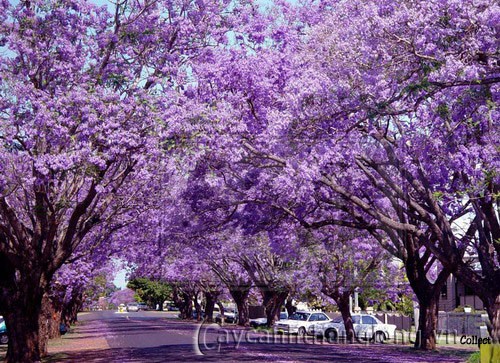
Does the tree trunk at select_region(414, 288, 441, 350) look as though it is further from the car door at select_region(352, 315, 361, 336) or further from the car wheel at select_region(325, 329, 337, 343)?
the car wheel at select_region(325, 329, 337, 343)

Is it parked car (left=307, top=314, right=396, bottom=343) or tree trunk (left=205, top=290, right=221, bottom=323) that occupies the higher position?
tree trunk (left=205, top=290, right=221, bottom=323)

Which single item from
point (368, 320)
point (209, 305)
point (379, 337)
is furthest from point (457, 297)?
point (379, 337)

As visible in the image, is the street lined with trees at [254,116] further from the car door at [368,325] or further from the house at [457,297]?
the house at [457,297]

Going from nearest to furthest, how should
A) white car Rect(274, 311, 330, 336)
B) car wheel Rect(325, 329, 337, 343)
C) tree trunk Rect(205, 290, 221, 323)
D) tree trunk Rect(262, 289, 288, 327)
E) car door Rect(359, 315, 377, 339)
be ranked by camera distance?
car door Rect(359, 315, 377, 339), car wheel Rect(325, 329, 337, 343), white car Rect(274, 311, 330, 336), tree trunk Rect(262, 289, 288, 327), tree trunk Rect(205, 290, 221, 323)

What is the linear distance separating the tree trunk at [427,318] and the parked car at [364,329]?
36.2 ft

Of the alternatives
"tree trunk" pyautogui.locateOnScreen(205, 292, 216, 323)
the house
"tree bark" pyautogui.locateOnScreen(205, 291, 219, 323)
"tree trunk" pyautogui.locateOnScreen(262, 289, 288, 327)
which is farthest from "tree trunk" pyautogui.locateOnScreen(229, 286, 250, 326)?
the house

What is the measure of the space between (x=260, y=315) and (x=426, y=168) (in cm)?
5167

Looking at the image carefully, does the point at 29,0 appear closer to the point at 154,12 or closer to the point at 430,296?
the point at 154,12

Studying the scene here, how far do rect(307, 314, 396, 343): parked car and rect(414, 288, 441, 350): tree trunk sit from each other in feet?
36.2

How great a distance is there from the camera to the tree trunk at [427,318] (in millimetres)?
28500

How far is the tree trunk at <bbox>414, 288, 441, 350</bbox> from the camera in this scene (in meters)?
28.5

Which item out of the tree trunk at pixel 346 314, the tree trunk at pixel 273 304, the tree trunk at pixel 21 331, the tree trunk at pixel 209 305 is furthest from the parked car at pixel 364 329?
the tree trunk at pixel 209 305

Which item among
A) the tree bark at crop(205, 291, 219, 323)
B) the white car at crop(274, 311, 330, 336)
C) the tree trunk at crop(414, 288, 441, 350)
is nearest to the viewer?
the tree trunk at crop(414, 288, 441, 350)

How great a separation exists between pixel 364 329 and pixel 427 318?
12.3m
